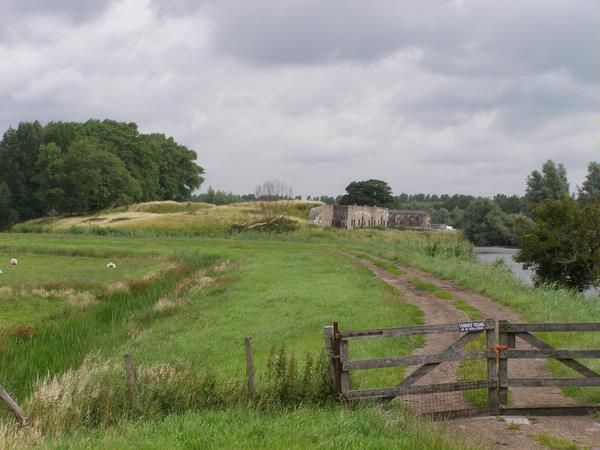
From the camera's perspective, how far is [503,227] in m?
98.8

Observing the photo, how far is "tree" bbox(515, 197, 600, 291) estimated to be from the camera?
41.4 metres

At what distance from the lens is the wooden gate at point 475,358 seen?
11.4m

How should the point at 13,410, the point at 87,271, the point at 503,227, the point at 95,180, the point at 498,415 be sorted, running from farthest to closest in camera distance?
1. the point at 95,180
2. the point at 503,227
3. the point at 87,271
4. the point at 498,415
5. the point at 13,410

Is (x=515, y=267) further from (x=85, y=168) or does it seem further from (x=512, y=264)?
(x=85, y=168)

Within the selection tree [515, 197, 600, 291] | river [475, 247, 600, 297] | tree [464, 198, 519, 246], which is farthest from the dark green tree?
tree [515, 197, 600, 291]

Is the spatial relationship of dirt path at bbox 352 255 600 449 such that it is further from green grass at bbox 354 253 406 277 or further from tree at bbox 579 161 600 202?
tree at bbox 579 161 600 202

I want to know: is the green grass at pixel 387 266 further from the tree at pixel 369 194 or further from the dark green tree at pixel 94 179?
the tree at pixel 369 194

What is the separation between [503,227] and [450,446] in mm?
93957

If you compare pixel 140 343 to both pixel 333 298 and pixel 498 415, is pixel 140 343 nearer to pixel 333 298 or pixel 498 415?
pixel 333 298

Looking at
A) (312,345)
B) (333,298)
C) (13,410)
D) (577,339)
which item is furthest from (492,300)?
(13,410)

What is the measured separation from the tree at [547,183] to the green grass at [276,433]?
71.5 m

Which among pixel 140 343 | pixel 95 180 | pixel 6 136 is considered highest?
pixel 6 136

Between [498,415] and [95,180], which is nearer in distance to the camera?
[498,415]

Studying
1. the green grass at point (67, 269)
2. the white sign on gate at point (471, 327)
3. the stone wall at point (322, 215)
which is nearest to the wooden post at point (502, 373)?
the white sign on gate at point (471, 327)
